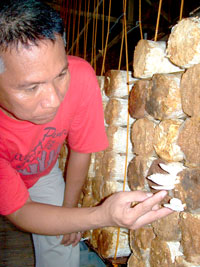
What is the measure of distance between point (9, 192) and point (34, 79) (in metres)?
0.56

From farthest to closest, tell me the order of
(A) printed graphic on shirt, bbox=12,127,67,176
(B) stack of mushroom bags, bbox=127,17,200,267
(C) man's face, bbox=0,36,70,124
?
(A) printed graphic on shirt, bbox=12,127,67,176 < (B) stack of mushroom bags, bbox=127,17,200,267 < (C) man's face, bbox=0,36,70,124

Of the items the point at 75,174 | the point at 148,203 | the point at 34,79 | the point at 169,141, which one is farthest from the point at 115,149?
the point at 34,79

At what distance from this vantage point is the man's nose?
81cm

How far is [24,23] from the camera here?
0.75 metres

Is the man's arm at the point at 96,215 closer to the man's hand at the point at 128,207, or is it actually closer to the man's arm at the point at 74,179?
the man's hand at the point at 128,207

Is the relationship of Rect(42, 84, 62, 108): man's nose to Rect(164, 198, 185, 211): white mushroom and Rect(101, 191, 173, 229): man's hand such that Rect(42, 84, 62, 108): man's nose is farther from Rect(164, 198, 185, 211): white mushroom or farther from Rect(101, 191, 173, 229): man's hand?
Rect(164, 198, 185, 211): white mushroom

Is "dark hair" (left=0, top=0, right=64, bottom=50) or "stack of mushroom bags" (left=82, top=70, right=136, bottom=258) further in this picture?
"stack of mushroom bags" (left=82, top=70, right=136, bottom=258)

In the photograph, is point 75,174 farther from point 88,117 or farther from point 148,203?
point 148,203

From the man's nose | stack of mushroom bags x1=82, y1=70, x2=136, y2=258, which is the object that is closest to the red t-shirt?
stack of mushroom bags x1=82, y1=70, x2=136, y2=258

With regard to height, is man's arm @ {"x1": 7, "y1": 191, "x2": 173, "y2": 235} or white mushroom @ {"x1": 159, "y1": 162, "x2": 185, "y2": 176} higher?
white mushroom @ {"x1": 159, "y1": 162, "x2": 185, "y2": 176}

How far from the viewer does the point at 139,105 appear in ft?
3.91

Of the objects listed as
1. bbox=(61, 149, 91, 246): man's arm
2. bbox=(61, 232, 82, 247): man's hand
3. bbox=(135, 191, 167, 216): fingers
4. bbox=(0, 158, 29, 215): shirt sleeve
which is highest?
bbox=(135, 191, 167, 216): fingers

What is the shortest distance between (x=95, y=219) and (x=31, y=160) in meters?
0.59

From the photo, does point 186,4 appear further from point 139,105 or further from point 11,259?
point 11,259
